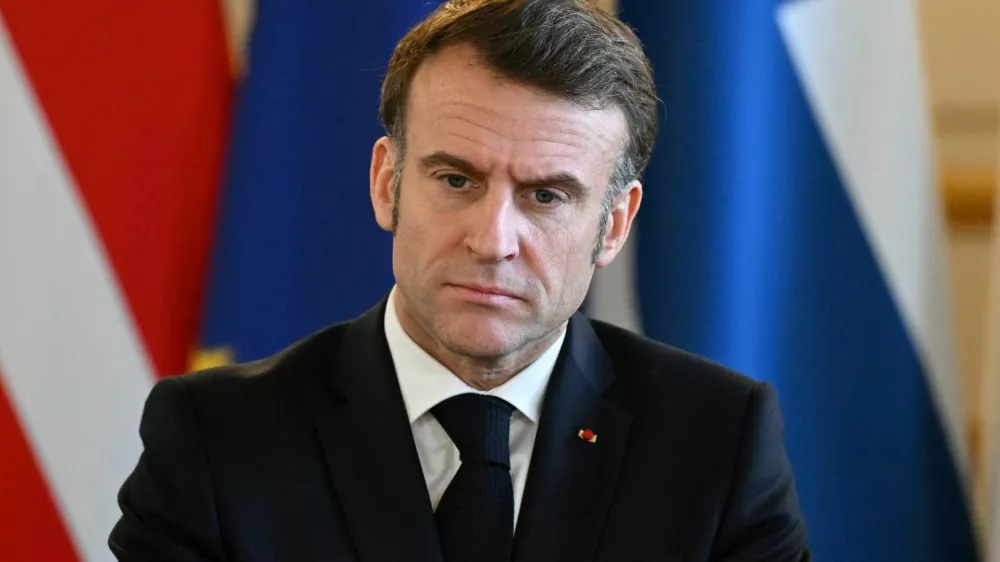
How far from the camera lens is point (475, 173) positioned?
1288mm

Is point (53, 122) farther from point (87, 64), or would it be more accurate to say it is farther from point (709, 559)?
point (709, 559)

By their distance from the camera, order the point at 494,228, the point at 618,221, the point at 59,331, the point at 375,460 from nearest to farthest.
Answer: the point at 494,228 → the point at 375,460 → the point at 618,221 → the point at 59,331

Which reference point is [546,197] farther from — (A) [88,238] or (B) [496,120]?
(A) [88,238]

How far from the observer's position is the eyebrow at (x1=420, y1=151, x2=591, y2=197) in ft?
4.22

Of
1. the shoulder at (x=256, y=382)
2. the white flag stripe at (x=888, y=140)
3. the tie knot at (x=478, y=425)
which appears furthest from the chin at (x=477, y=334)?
the white flag stripe at (x=888, y=140)

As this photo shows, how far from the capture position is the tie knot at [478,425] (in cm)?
135

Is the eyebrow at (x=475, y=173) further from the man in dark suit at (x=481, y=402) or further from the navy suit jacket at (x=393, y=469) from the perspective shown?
the navy suit jacket at (x=393, y=469)

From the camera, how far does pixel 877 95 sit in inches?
79.5

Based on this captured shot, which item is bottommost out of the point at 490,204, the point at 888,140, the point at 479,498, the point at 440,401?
the point at 479,498

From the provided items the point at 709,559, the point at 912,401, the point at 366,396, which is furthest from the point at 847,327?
the point at 366,396

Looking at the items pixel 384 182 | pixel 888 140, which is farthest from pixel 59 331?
pixel 888 140

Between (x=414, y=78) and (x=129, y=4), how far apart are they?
32.3 inches

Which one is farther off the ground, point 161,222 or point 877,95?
point 877,95

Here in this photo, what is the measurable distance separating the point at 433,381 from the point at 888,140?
1068 millimetres
